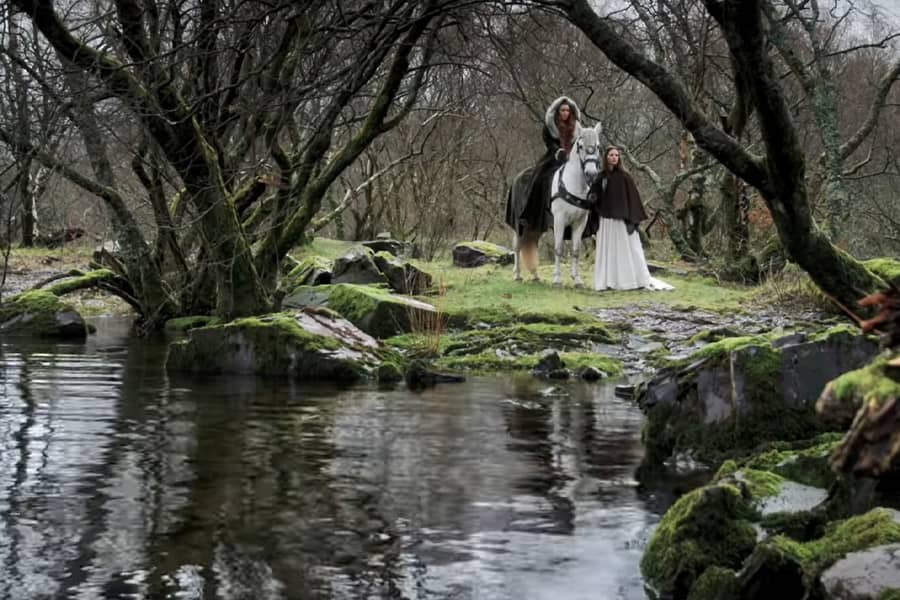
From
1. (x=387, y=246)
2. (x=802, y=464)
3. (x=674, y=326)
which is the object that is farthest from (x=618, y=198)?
(x=802, y=464)

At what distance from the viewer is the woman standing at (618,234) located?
72.0 feet

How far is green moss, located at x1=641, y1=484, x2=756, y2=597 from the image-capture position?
5.53 meters

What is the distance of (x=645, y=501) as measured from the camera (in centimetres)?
748

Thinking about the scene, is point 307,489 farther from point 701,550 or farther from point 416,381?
point 416,381

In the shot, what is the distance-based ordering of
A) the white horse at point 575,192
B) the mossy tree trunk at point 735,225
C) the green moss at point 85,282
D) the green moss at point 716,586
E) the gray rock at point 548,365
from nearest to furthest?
the green moss at point 716,586
the gray rock at point 548,365
the green moss at point 85,282
the white horse at point 575,192
the mossy tree trunk at point 735,225

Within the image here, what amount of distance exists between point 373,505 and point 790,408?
3.00 m

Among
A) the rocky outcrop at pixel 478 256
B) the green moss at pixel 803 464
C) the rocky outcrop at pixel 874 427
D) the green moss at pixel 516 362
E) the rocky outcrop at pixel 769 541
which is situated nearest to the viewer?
the rocky outcrop at pixel 874 427

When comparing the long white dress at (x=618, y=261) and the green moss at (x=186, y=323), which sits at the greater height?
the long white dress at (x=618, y=261)

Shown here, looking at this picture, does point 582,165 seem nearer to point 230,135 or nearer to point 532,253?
point 532,253

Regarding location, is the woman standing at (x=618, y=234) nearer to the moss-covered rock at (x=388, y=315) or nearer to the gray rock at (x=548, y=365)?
the moss-covered rock at (x=388, y=315)

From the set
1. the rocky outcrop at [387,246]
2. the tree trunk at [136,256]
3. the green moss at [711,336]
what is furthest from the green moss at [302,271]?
the green moss at [711,336]

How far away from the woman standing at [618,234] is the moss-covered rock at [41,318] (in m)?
8.88

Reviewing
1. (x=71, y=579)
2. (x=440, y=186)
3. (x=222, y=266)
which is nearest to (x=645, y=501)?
(x=71, y=579)

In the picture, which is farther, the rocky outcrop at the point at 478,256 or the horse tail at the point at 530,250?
the rocky outcrop at the point at 478,256
